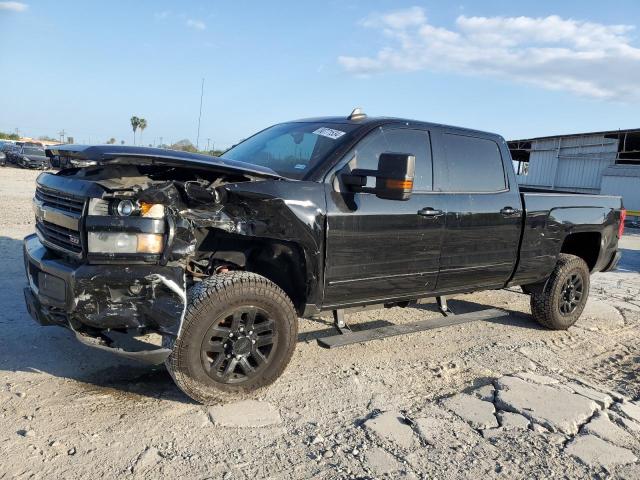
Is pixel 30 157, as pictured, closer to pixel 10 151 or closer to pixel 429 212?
pixel 10 151

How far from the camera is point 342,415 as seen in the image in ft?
11.4

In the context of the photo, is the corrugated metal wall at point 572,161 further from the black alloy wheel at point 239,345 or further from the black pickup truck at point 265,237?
the black alloy wheel at point 239,345

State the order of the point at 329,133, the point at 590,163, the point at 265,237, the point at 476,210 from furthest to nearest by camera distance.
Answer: the point at 590,163, the point at 476,210, the point at 329,133, the point at 265,237

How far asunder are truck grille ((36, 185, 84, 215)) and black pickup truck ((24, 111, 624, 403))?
14 mm

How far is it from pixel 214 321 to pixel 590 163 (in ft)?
88.1

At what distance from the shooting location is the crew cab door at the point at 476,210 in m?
4.57

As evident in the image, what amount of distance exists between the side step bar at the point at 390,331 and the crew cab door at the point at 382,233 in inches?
10.1

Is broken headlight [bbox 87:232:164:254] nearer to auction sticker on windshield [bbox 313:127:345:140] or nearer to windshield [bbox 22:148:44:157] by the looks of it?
auction sticker on windshield [bbox 313:127:345:140]

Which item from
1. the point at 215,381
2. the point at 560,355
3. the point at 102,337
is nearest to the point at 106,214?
the point at 102,337

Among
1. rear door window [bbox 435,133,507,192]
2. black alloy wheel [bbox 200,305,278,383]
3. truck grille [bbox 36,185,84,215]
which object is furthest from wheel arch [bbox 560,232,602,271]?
truck grille [bbox 36,185,84,215]

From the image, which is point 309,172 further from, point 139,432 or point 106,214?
point 139,432

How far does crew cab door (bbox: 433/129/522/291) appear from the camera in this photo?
457 cm

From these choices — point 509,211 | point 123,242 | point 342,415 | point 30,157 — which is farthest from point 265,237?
point 30,157

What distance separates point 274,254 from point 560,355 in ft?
9.67
